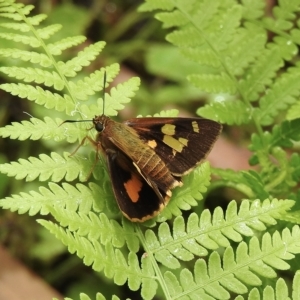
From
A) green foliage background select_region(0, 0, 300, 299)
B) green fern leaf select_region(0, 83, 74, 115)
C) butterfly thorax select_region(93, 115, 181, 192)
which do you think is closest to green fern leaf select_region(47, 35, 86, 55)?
green foliage background select_region(0, 0, 300, 299)

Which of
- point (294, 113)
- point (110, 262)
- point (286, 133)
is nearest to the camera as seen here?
point (110, 262)

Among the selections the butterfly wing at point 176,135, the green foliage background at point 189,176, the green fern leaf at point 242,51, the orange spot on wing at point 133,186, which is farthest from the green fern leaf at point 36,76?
the green fern leaf at point 242,51

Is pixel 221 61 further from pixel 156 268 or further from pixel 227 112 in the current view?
pixel 156 268

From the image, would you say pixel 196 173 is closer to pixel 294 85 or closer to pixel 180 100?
pixel 294 85

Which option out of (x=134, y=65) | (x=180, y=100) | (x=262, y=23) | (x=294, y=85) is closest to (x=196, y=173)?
(x=294, y=85)

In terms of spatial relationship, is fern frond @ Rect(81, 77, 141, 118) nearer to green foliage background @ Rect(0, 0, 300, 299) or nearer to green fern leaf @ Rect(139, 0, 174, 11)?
green foliage background @ Rect(0, 0, 300, 299)

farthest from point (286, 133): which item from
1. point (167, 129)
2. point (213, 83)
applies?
point (167, 129)

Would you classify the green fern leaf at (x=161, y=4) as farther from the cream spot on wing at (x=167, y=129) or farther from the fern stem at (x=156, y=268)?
the fern stem at (x=156, y=268)
